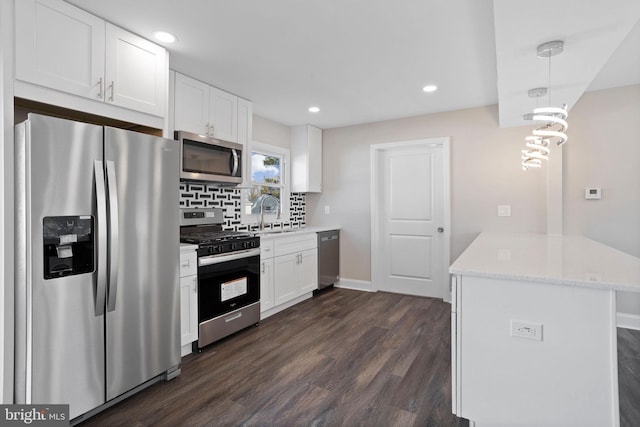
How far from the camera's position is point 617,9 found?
1.56m

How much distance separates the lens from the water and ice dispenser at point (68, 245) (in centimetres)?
165

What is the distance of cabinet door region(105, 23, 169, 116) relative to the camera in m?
2.11

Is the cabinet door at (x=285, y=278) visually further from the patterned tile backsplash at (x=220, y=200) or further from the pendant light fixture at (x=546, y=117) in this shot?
the pendant light fixture at (x=546, y=117)

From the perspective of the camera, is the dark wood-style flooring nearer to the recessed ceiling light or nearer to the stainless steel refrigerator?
the stainless steel refrigerator

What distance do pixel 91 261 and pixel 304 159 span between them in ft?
10.5

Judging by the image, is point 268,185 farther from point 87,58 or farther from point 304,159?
point 87,58

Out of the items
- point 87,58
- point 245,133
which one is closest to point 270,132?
point 245,133

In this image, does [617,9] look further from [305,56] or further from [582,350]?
[305,56]

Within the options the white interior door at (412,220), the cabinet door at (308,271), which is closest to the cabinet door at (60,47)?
the cabinet door at (308,271)

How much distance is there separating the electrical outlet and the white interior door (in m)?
2.58

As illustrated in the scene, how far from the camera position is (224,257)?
9.23 feet

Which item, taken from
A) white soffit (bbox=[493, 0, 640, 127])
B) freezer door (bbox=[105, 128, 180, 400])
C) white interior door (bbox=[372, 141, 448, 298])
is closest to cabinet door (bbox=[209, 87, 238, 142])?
freezer door (bbox=[105, 128, 180, 400])

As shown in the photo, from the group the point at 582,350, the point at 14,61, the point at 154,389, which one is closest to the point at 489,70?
the point at 582,350

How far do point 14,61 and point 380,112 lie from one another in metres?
3.41
